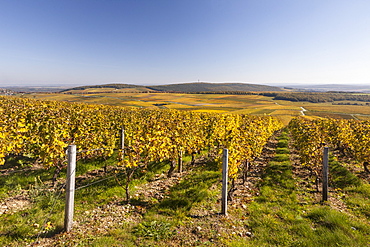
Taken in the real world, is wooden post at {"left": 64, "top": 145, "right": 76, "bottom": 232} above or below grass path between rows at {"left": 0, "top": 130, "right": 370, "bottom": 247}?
above

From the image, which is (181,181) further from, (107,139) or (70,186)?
(70,186)

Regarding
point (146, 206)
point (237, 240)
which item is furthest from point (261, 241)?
point (146, 206)

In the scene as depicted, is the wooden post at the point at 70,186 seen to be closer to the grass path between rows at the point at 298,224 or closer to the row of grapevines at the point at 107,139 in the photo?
the row of grapevines at the point at 107,139

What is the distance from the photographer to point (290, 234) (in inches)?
213

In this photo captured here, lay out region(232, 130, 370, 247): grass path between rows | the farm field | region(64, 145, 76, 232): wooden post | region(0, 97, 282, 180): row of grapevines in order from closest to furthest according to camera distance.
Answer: region(64, 145, 76, 232): wooden post
region(232, 130, 370, 247): grass path between rows
region(0, 97, 282, 180): row of grapevines
the farm field

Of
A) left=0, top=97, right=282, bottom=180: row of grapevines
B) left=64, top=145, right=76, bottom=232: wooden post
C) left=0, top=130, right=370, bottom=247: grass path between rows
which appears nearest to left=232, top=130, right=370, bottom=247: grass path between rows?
left=0, top=130, right=370, bottom=247: grass path between rows

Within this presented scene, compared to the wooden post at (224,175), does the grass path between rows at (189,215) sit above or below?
below

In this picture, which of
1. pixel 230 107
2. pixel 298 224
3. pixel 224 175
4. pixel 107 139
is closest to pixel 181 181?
pixel 224 175

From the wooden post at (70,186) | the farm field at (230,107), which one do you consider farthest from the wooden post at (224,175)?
the farm field at (230,107)

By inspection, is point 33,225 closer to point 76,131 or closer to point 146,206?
point 146,206

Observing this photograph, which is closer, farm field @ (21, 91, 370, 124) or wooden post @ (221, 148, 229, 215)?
wooden post @ (221, 148, 229, 215)

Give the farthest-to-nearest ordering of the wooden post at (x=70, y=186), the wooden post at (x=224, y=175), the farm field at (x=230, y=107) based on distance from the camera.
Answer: the farm field at (x=230, y=107) → the wooden post at (x=224, y=175) → the wooden post at (x=70, y=186)

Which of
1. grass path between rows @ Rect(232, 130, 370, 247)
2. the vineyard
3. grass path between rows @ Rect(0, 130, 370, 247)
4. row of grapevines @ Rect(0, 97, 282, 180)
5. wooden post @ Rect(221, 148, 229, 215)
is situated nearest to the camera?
grass path between rows @ Rect(0, 130, 370, 247)

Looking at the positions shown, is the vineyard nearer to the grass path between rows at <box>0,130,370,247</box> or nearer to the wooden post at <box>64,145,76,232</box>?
the grass path between rows at <box>0,130,370,247</box>
